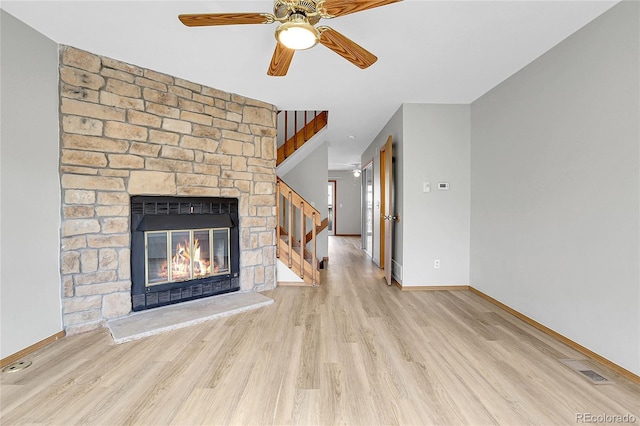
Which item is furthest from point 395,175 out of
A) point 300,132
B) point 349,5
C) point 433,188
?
point 349,5

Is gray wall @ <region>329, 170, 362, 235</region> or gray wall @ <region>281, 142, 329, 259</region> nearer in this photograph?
gray wall @ <region>281, 142, 329, 259</region>

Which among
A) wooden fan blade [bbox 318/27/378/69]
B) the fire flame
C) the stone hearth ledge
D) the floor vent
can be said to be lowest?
the floor vent

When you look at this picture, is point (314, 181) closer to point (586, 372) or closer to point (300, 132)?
point (300, 132)

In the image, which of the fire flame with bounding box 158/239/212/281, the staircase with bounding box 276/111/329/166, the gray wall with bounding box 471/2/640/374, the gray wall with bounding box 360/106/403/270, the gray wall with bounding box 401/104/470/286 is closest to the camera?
the gray wall with bounding box 471/2/640/374

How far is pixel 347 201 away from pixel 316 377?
8.42 metres

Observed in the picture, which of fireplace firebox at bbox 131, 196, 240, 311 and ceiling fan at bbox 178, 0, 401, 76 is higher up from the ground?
ceiling fan at bbox 178, 0, 401, 76

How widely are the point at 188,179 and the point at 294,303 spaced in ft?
5.84

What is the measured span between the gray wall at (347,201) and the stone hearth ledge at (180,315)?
687cm

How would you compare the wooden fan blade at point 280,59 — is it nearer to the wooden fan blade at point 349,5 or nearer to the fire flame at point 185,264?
the wooden fan blade at point 349,5

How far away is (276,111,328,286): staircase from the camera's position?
3.83 metres

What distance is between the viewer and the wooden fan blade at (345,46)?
166 centimetres

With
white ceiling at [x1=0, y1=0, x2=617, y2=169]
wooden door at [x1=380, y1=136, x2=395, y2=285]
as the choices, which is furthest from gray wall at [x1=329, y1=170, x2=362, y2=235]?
white ceiling at [x1=0, y1=0, x2=617, y2=169]

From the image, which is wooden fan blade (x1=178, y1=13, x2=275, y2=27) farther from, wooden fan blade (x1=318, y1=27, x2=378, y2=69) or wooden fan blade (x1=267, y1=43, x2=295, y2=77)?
wooden fan blade (x1=318, y1=27, x2=378, y2=69)

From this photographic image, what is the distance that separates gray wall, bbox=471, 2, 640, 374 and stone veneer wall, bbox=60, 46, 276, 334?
9.92 ft
